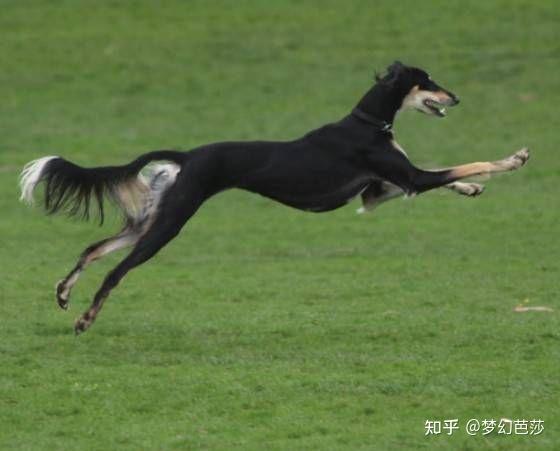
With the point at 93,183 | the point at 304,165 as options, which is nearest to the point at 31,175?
the point at 93,183

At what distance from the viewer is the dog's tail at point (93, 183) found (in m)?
11.3

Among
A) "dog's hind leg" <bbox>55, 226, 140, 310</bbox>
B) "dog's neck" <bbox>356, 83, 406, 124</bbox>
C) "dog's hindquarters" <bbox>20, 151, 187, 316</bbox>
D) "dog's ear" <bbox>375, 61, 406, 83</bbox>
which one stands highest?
"dog's ear" <bbox>375, 61, 406, 83</bbox>

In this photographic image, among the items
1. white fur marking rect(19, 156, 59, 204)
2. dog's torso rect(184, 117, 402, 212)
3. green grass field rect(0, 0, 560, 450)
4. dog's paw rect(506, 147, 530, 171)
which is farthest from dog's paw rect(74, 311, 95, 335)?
dog's paw rect(506, 147, 530, 171)

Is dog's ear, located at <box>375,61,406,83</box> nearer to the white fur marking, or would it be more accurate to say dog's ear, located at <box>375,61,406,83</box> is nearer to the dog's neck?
the dog's neck

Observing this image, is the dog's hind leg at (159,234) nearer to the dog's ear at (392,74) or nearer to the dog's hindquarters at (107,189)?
the dog's hindquarters at (107,189)

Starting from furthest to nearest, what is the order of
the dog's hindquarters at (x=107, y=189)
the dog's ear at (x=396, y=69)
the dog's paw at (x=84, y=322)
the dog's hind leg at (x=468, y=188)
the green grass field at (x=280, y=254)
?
the dog's hind leg at (x=468, y=188) → the dog's ear at (x=396, y=69) → the dog's hindquarters at (x=107, y=189) → the dog's paw at (x=84, y=322) → the green grass field at (x=280, y=254)

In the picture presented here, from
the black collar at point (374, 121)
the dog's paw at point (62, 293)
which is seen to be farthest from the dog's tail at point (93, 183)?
the black collar at point (374, 121)

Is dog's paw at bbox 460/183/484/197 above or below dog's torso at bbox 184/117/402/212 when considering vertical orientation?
below

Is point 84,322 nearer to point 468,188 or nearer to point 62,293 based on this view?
point 62,293

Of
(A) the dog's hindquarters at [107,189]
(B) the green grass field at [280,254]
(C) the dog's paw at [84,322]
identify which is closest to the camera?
(B) the green grass field at [280,254]

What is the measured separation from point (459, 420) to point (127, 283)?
653cm

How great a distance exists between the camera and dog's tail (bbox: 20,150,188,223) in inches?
445

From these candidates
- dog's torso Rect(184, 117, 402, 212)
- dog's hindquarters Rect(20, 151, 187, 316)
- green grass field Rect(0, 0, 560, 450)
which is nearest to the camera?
green grass field Rect(0, 0, 560, 450)

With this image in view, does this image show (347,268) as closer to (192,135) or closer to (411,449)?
(411,449)
